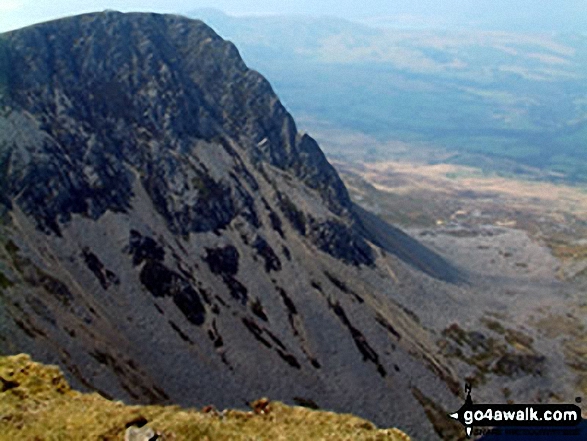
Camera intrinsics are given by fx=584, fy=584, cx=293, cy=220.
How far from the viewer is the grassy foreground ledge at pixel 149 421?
42.8 m

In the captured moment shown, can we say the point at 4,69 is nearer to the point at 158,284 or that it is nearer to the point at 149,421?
the point at 158,284

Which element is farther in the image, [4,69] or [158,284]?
[4,69]

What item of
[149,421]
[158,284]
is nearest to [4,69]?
[158,284]

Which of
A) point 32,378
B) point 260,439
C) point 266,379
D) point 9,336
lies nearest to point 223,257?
→ point 266,379

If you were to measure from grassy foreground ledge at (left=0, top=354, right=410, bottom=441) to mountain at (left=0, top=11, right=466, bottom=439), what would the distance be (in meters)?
63.1

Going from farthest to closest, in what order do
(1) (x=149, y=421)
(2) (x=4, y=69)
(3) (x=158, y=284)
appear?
(2) (x=4, y=69) → (3) (x=158, y=284) → (1) (x=149, y=421)

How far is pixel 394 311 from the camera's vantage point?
196 meters

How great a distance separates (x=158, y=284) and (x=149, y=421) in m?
112

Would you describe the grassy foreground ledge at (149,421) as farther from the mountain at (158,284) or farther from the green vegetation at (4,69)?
the green vegetation at (4,69)

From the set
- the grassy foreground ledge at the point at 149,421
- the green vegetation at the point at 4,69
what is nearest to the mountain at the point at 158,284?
the green vegetation at the point at 4,69

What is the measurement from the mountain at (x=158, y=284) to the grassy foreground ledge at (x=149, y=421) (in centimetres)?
6315

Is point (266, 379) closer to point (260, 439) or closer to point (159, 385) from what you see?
point (159, 385)

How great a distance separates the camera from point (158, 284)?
15400 cm

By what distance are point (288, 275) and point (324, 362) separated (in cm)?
3340
